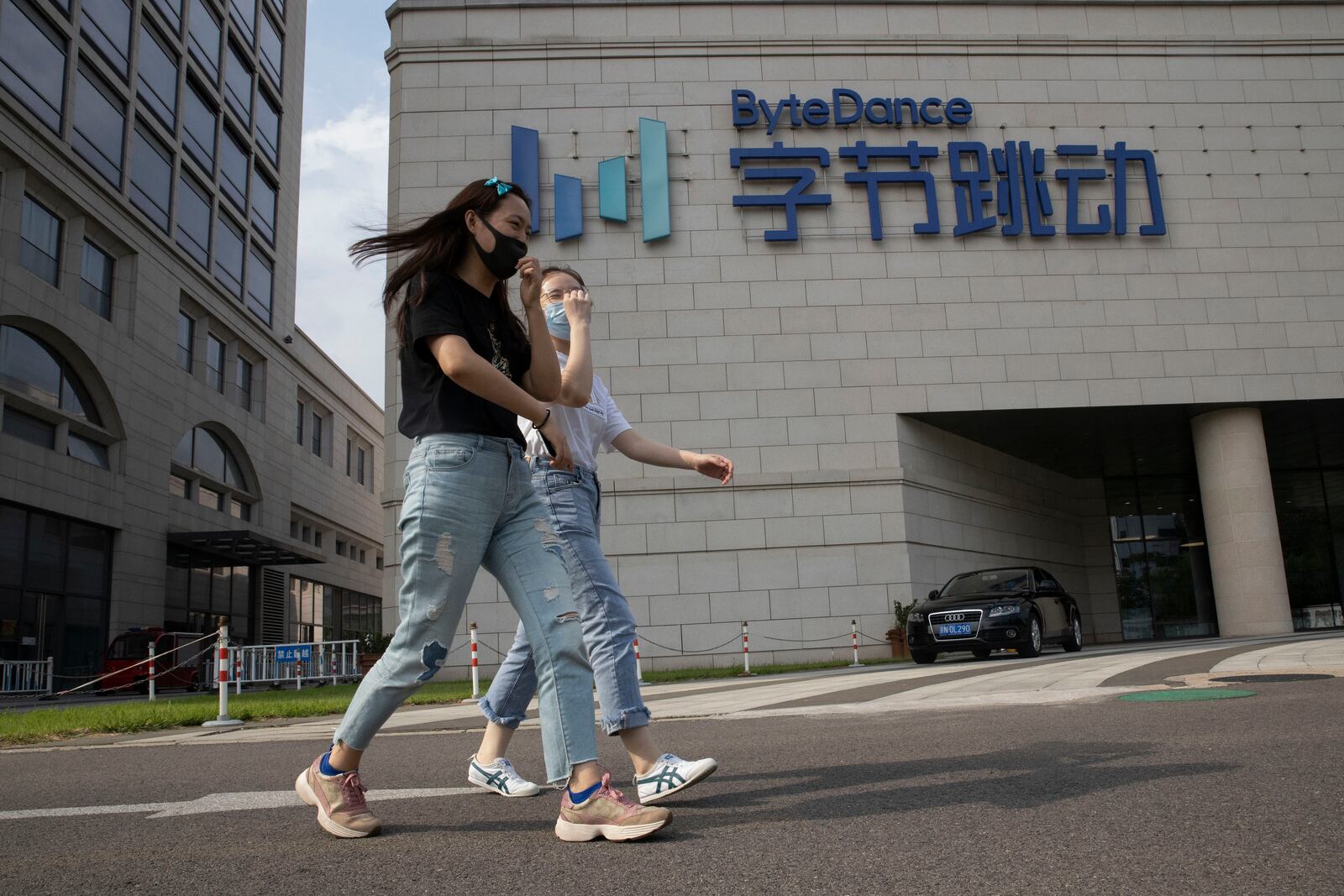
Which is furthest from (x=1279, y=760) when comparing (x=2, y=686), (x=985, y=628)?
(x=2, y=686)

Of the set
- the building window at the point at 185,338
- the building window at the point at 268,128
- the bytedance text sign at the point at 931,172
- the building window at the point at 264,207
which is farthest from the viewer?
the building window at the point at 268,128

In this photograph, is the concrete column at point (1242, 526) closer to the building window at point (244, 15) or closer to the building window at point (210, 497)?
the building window at point (210, 497)

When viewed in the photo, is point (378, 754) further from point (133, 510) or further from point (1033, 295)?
point (133, 510)

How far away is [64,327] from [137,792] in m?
25.0

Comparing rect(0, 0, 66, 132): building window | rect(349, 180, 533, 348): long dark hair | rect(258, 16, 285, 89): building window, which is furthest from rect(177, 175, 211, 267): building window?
rect(349, 180, 533, 348): long dark hair

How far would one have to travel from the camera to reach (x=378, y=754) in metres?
5.30

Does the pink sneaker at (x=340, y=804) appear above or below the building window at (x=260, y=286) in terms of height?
below

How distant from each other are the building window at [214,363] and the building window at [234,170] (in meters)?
5.19

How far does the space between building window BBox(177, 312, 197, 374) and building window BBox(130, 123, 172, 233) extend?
10.2ft

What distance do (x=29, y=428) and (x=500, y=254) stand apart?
84.5 feet

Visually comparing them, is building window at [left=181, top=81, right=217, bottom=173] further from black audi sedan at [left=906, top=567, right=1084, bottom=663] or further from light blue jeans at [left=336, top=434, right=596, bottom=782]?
light blue jeans at [left=336, top=434, right=596, bottom=782]

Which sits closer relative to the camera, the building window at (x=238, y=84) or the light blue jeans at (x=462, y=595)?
the light blue jeans at (x=462, y=595)

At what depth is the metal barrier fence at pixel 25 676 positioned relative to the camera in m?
21.3

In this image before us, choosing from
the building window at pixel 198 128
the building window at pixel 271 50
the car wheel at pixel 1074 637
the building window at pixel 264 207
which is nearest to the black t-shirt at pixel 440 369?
the car wheel at pixel 1074 637
